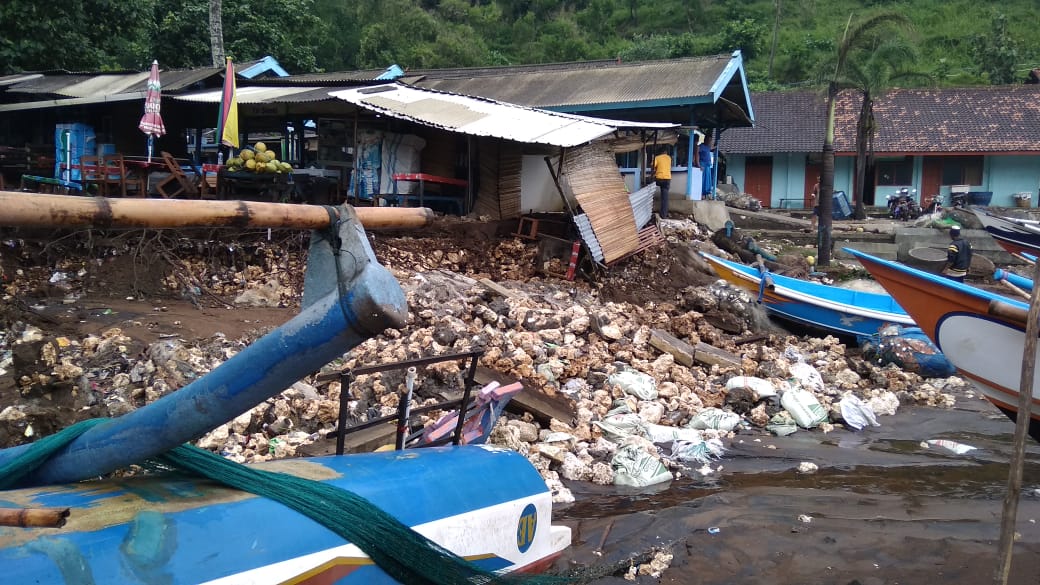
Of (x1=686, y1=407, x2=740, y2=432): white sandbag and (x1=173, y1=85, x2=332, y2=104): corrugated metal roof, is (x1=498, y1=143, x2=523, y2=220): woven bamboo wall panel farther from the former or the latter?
(x1=686, y1=407, x2=740, y2=432): white sandbag

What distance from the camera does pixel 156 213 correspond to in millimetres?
1989

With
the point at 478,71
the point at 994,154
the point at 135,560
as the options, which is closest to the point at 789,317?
the point at 478,71

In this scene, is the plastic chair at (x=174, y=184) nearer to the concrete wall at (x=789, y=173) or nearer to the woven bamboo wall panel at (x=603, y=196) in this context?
the woven bamboo wall panel at (x=603, y=196)

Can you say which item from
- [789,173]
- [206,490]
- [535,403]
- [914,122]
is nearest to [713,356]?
[535,403]

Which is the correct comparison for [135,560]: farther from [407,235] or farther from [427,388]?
[407,235]

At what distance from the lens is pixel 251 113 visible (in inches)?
536

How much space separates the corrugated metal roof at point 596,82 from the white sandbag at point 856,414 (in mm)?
8531

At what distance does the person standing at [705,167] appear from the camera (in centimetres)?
1844

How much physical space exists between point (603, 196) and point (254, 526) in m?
10.7

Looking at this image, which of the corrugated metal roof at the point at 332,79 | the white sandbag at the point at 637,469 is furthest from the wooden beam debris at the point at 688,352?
the corrugated metal roof at the point at 332,79

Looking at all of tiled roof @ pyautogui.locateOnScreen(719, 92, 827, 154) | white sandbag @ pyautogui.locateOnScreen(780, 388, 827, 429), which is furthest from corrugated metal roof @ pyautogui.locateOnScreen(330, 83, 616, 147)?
tiled roof @ pyautogui.locateOnScreen(719, 92, 827, 154)

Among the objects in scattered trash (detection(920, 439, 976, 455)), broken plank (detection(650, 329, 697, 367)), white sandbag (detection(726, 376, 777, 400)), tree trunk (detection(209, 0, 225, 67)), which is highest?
tree trunk (detection(209, 0, 225, 67))

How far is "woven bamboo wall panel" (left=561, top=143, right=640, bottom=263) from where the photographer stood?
39.7 ft

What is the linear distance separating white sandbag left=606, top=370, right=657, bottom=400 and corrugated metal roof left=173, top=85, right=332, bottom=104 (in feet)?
19.2
